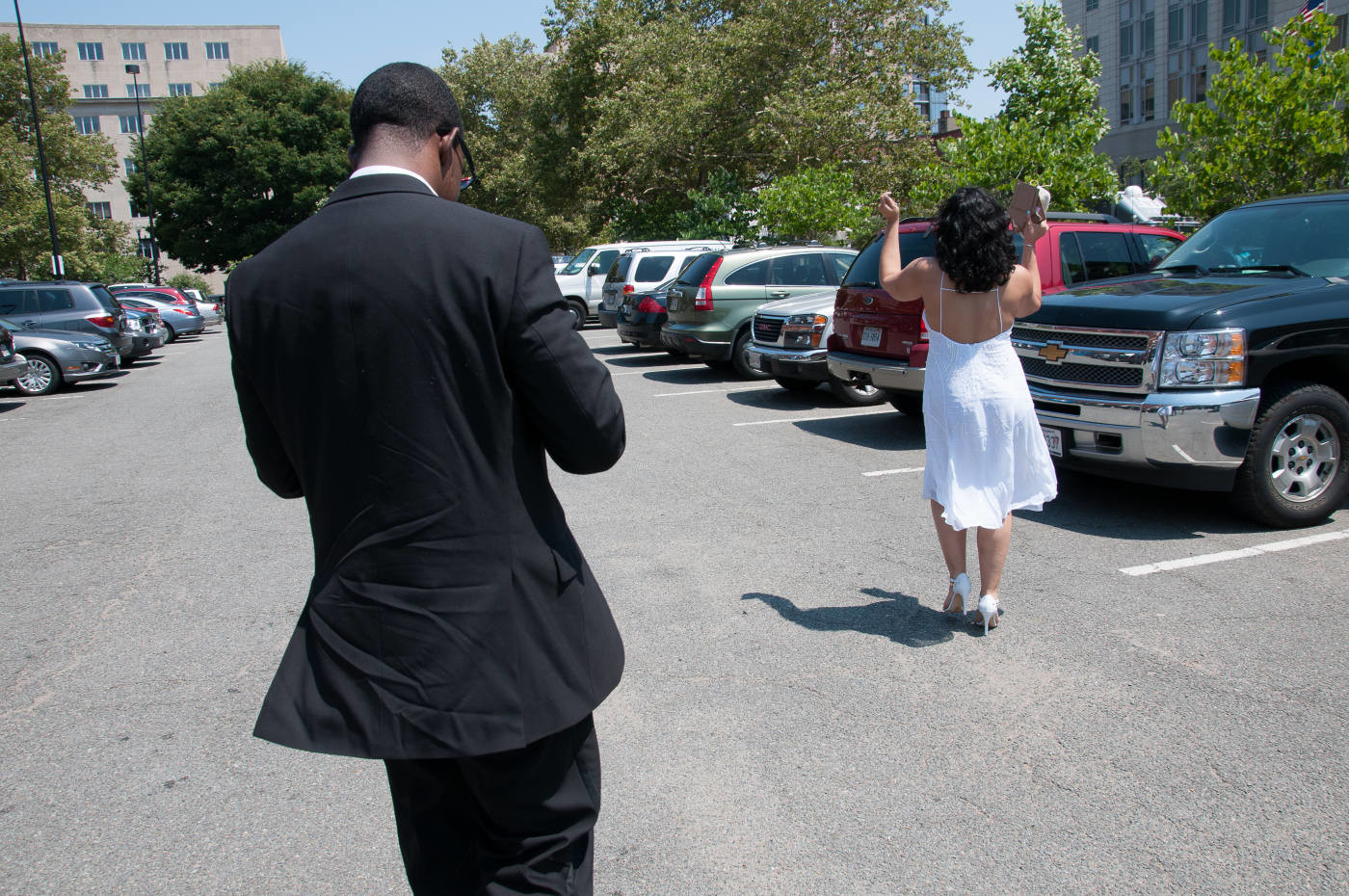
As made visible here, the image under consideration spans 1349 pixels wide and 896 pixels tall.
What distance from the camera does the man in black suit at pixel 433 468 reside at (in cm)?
162

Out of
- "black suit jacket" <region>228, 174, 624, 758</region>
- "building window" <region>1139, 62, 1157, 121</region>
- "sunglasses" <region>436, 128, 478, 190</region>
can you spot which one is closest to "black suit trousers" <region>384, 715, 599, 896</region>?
"black suit jacket" <region>228, 174, 624, 758</region>

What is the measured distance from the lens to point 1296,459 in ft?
19.6

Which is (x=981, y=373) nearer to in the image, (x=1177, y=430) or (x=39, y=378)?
(x=1177, y=430)

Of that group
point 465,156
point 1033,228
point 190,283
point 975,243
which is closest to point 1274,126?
point 1033,228

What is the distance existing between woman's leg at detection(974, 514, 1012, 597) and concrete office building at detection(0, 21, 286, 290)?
298 ft

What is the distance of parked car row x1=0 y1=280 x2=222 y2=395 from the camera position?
612 inches

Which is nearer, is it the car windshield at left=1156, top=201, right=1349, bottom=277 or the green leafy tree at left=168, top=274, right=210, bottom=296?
the car windshield at left=1156, top=201, right=1349, bottom=277

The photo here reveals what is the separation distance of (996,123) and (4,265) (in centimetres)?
3489

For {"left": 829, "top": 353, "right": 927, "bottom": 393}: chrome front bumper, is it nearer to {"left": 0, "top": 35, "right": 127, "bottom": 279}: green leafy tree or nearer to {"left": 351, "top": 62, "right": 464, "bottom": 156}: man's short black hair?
{"left": 351, "top": 62, "right": 464, "bottom": 156}: man's short black hair

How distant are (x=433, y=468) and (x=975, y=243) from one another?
3231mm

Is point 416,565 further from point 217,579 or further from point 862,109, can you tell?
point 862,109

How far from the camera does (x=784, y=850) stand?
2.90 meters

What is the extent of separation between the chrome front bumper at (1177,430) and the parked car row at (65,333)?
14965mm

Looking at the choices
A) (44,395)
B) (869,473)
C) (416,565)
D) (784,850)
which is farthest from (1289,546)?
(44,395)
